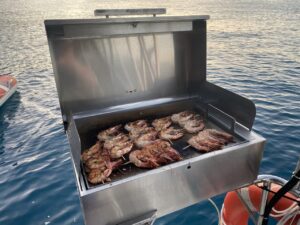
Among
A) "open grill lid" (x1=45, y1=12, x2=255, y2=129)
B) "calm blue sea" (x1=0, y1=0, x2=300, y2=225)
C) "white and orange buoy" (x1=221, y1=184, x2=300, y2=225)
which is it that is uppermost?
"open grill lid" (x1=45, y1=12, x2=255, y2=129)

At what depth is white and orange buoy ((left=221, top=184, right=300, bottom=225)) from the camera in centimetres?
247

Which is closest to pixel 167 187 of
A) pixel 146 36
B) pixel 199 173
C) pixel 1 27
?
pixel 199 173

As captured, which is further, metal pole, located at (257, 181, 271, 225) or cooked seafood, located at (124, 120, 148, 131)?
cooked seafood, located at (124, 120, 148, 131)

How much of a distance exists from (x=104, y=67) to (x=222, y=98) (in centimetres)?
157

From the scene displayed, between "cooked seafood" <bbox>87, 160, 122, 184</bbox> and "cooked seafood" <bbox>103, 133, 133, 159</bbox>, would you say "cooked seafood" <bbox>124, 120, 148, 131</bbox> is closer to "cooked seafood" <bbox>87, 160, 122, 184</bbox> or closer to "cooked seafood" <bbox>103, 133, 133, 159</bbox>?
"cooked seafood" <bbox>103, 133, 133, 159</bbox>

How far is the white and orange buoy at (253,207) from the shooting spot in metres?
2.47

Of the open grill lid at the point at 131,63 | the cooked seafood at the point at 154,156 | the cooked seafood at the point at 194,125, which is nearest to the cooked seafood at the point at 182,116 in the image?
the cooked seafood at the point at 194,125

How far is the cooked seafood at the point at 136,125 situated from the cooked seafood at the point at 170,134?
0.27 metres

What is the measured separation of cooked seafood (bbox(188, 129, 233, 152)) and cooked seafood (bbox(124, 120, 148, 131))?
694 millimetres

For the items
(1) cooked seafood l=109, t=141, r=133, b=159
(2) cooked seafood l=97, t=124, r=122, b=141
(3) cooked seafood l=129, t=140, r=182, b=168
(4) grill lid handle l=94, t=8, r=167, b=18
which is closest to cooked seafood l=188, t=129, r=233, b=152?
(3) cooked seafood l=129, t=140, r=182, b=168

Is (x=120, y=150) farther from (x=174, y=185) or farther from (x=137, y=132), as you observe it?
(x=174, y=185)

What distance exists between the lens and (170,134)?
10.1 ft

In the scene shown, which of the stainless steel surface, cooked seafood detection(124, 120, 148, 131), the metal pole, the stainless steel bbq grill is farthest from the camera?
cooked seafood detection(124, 120, 148, 131)

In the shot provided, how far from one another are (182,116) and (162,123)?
0.30 metres
